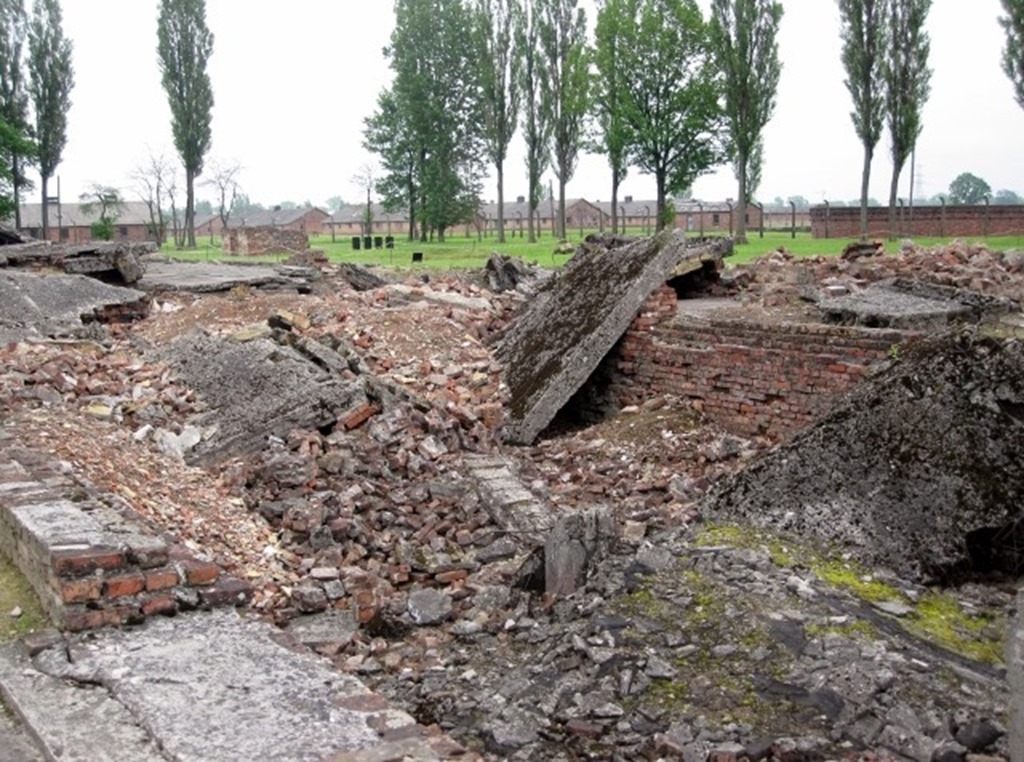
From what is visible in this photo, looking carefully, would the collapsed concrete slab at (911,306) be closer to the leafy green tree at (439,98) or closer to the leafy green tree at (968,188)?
the leafy green tree at (439,98)

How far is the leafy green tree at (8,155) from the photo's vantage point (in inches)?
1505

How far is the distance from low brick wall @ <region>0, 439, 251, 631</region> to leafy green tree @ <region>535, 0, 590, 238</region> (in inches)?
1518

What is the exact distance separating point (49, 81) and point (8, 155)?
689 cm

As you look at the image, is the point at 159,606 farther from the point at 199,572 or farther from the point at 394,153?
the point at 394,153

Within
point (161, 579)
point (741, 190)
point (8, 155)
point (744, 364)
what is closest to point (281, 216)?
point (8, 155)

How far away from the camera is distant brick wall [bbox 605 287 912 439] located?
7.68 m

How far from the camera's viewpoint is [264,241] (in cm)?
3756

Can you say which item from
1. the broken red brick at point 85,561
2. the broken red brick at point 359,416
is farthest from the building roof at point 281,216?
the broken red brick at point 85,561

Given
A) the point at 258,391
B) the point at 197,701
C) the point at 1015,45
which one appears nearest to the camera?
the point at 197,701

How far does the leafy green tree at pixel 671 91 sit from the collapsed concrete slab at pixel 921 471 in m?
33.3

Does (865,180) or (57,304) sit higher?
(865,180)

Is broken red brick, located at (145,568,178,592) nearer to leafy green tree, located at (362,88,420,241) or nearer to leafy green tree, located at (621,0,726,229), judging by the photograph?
leafy green tree, located at (621,0,726,229)

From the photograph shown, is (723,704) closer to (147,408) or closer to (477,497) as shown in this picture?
(477,497)

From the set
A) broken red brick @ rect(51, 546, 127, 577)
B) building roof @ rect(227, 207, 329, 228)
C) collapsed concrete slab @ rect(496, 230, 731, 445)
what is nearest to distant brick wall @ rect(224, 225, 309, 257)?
collapsed concrete slab @ rect(496, 230, 731, 445)
